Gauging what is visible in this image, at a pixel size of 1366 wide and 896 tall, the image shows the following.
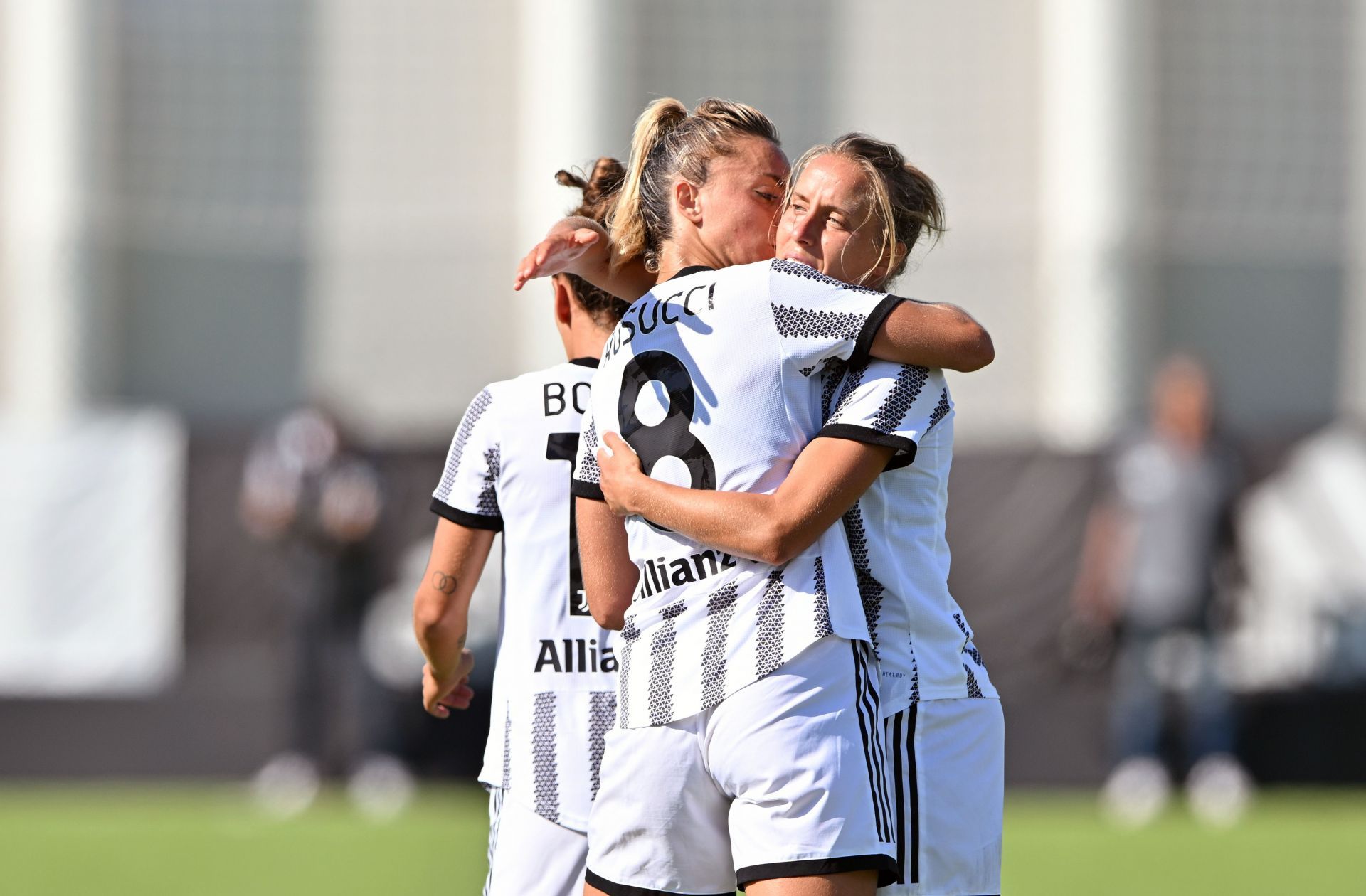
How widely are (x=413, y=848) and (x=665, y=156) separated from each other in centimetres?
538

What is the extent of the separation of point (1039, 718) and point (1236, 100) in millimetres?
7650

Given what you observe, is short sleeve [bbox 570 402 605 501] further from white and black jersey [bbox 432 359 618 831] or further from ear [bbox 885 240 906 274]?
ear [bbox 885 240 906 274]

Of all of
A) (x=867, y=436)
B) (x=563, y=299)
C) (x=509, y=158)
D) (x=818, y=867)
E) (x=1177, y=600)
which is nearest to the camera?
(x=818, y=867)

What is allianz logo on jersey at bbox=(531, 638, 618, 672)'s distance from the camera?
321cm

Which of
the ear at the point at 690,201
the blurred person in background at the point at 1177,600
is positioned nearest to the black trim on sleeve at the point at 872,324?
the ear at the point at 690,201

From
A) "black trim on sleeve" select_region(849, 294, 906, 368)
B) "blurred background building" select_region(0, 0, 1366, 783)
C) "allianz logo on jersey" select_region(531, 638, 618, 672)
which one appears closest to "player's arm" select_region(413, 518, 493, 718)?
"allianz logo on jersey" select_region(531, 638, 618, 672)

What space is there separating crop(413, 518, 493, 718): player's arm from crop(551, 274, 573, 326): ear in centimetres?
43

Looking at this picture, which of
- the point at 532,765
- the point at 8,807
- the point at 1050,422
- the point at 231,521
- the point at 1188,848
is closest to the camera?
the point at 532,765

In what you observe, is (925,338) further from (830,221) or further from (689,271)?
(689,271)

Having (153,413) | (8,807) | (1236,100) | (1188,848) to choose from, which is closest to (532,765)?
(1188,848)

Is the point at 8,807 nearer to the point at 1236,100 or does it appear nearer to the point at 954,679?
the point at 954,679

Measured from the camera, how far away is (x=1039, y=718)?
9.76 metres

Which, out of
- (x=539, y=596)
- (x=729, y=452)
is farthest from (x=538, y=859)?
(x=729, y=452)

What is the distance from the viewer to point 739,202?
290cm
